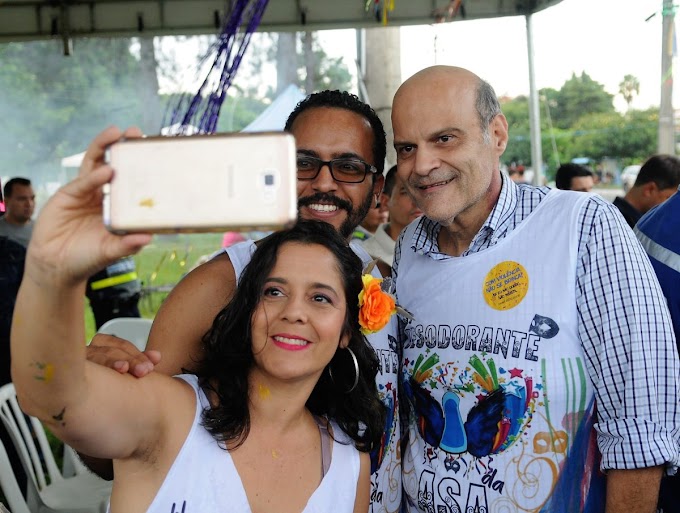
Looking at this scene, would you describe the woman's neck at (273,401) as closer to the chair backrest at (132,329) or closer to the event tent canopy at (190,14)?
the chair backrest at (132,329)

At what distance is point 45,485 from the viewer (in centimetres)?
344

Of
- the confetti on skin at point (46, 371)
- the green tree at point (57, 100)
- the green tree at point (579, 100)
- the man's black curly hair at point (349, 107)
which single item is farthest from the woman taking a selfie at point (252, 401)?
the green tree at point (579, 100)

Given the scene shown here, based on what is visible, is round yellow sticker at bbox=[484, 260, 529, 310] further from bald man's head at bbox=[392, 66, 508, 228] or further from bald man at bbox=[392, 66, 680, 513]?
bald man's head at bbox=[392, 66, 508, 228]

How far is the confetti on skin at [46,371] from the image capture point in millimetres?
1030

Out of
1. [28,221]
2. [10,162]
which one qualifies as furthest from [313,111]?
[10,162]

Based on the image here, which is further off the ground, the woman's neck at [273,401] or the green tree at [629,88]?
the green tree at [629,88]

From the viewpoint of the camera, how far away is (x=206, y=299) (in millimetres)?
1802

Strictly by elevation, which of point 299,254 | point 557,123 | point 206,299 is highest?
point 557,123

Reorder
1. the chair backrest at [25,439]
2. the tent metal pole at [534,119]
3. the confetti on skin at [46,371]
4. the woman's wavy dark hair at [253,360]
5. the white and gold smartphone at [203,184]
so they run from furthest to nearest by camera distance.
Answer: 1. the tent metal pole at [534,119]
2. the chair backrest at [25,439]
3. the woman's wavy dark hair at [253,360]
4. the confetti on skin at [46,371]
5. the white and gold smartphone at [203,184]

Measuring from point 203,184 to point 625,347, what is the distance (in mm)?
1280

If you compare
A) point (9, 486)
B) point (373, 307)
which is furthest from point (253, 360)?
point (9, 486)

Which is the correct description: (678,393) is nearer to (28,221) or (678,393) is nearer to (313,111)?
(313,111)

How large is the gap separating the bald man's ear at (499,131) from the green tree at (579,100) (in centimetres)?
2565

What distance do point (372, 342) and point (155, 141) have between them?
1.25m
